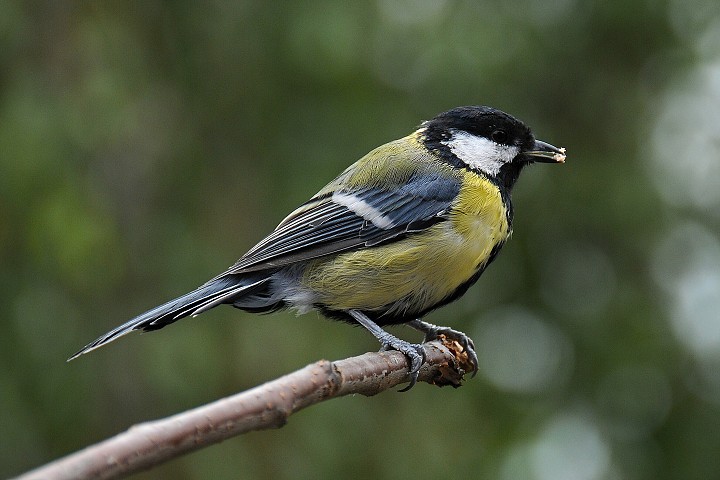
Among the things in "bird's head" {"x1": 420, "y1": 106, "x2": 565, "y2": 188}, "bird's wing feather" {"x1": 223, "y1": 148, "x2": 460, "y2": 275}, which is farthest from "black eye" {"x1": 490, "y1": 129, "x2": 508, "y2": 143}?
"bird's wing feather" {"x1": 223, "y1": 148, "x2": 460, "y2": 275}

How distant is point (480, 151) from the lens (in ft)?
10.5

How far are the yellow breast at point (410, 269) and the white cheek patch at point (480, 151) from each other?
28 cm

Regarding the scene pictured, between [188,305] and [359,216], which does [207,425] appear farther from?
[359,216]

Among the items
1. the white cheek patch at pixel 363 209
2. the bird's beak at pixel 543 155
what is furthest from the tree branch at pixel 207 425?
the bird's beak at pixel 543 155

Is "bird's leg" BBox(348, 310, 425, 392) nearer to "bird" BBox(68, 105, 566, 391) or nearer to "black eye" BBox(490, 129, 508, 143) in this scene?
"bird" BBox(68, 105, 566, 391)

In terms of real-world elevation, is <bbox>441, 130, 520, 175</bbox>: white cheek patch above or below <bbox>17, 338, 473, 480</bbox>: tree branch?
below

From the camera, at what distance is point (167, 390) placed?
3.77 meters

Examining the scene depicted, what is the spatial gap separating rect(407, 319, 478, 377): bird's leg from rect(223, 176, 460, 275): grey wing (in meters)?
0.32

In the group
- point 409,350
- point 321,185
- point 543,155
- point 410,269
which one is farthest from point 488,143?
point 321,185

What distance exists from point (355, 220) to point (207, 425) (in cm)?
168

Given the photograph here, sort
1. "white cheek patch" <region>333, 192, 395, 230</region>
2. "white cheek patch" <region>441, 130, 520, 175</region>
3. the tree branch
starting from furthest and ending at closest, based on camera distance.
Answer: "white cheek patch" <region>441, 130, 520, 175</region>
"white cheek patch" <region>333, 192, 395, 230</region>
the tree branch

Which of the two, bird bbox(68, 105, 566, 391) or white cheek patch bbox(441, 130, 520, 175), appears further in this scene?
white cheek patch bbox(441, 130, 520, 175)

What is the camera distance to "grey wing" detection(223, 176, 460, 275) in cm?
289

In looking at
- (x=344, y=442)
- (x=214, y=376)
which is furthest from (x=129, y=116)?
(x=344, y=442)
